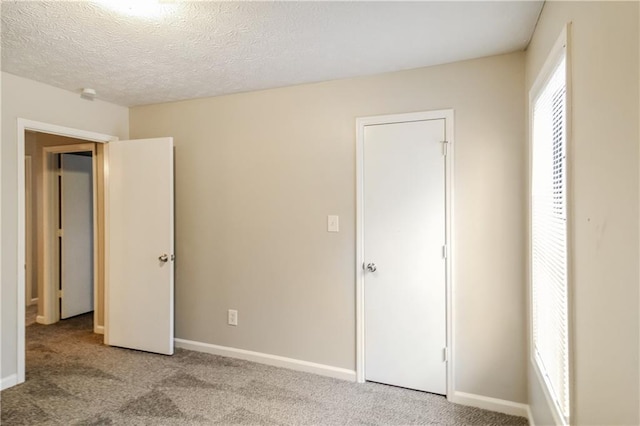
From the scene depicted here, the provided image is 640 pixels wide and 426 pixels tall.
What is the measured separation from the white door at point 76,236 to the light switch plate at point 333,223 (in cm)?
347

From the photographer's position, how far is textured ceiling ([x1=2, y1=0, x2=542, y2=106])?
182 cm

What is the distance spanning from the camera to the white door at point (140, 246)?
129 inches

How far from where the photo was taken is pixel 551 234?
5.56 feet

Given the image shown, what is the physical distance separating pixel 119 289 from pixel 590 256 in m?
3.69

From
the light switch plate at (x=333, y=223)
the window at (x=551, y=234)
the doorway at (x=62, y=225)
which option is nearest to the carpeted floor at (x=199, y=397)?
the window at (x=551, y=234)

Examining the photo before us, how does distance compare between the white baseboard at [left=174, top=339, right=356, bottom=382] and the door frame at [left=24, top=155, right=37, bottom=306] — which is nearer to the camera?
the white baseboard at [left=174, top=339, right=356, bottom=382]

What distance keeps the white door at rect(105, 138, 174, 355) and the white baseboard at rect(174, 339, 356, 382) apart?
235 mm

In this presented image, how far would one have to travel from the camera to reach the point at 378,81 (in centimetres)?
269

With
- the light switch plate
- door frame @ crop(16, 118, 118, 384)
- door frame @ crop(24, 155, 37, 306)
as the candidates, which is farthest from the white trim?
door frame @ crop(24, 155, 37, 306)

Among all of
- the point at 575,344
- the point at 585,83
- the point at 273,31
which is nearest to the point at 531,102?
the point at 585,83

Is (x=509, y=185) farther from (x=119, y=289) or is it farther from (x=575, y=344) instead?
(x=119, y=289)

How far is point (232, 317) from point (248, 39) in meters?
2.28

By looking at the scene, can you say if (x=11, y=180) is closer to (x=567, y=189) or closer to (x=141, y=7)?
(x=141, y=7)

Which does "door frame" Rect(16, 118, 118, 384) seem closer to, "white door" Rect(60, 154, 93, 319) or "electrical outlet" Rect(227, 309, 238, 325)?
"electrical outlet" Rect(227, 309, 238, 325)
